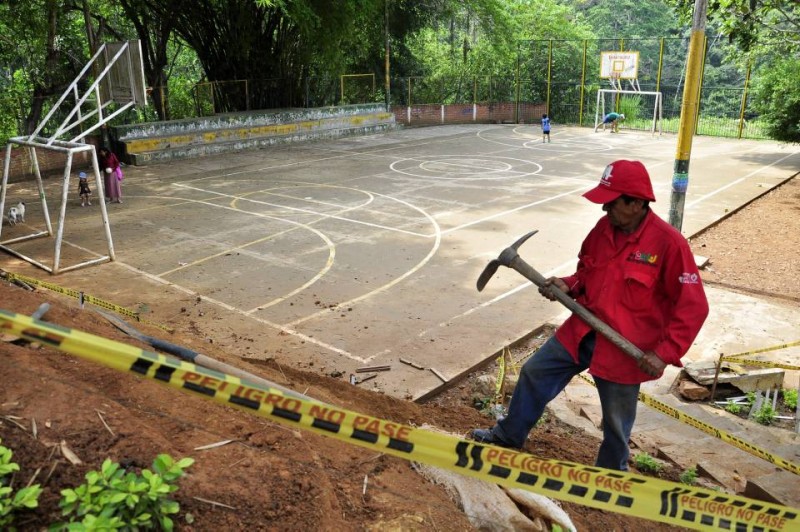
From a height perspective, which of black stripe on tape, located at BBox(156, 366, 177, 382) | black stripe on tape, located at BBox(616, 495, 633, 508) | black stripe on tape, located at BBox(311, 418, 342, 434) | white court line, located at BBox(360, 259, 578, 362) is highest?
black stripe on tape, located at BBox(156, 366, 177, 382)

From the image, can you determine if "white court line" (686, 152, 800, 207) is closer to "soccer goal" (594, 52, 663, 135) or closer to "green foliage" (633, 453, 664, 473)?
"soccer goal" (594, 52, 663, 135)

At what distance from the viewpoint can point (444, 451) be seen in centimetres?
279

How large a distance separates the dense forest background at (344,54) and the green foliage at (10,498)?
1660cm

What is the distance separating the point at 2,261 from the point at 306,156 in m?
12.1

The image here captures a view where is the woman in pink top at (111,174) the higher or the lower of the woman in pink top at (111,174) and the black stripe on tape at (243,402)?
the lower

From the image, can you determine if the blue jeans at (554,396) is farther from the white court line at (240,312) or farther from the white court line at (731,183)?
the white court line at (731,183)

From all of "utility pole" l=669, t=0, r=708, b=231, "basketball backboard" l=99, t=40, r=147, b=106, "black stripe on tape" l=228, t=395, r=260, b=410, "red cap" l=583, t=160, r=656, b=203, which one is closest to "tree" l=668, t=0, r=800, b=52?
"utility pole" l=669, t=0, r=708, b=231

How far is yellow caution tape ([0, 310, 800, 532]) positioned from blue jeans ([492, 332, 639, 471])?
0.74 m

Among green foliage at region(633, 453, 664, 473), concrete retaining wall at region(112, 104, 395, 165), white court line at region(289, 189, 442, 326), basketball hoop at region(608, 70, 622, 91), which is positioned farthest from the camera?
basketball hoop at region(608, 70, 622, 91)

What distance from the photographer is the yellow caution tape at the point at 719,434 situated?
14.4ft

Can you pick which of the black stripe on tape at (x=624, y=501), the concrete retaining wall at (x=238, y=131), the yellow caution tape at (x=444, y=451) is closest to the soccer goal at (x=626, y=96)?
the concrete retaining wall at (x=238, y=131)

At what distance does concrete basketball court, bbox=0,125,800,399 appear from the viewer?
7590 mm

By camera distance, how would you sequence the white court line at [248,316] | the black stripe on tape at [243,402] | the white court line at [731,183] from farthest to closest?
the white court line at [731,183] → the white court line at [248,316] → the black stripe on tape at [243,402]

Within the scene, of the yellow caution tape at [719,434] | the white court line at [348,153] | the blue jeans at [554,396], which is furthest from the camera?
the white court line at [348,153]
